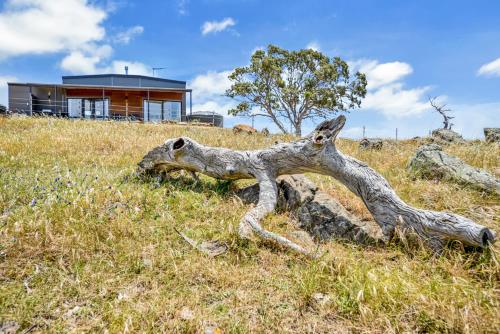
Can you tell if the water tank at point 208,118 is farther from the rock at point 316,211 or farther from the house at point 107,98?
the rock at point 316,211

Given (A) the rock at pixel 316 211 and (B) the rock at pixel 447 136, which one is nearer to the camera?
(A) the rock at pixel 316 211

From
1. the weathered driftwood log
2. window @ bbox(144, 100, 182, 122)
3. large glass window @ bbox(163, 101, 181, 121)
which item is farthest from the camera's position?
large glass window @ bbox(163, 101, 181, 121)

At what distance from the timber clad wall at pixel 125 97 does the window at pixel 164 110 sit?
44 cm

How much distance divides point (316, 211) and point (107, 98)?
32166 mm

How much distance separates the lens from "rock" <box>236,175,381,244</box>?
4.42 m

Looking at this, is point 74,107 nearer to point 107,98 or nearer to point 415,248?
point 107,98

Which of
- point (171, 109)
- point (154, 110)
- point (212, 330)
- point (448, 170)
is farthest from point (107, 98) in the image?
point (212, 330)

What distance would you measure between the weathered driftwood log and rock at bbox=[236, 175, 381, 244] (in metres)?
0.31

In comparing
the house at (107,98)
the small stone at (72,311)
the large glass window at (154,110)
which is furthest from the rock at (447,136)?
the large glass window at (154,110)

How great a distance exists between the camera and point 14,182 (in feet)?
17.4

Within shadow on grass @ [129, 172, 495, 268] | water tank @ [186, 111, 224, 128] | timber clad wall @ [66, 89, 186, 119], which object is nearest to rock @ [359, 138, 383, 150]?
shadow on grass @ [129, 172, 495, 268]

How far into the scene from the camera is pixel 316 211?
188 inches

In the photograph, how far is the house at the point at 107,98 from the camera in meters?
29.9

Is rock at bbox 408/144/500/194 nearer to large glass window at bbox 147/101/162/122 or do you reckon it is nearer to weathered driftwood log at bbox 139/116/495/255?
weathered driftwood log at bbox 139/116/495/255
